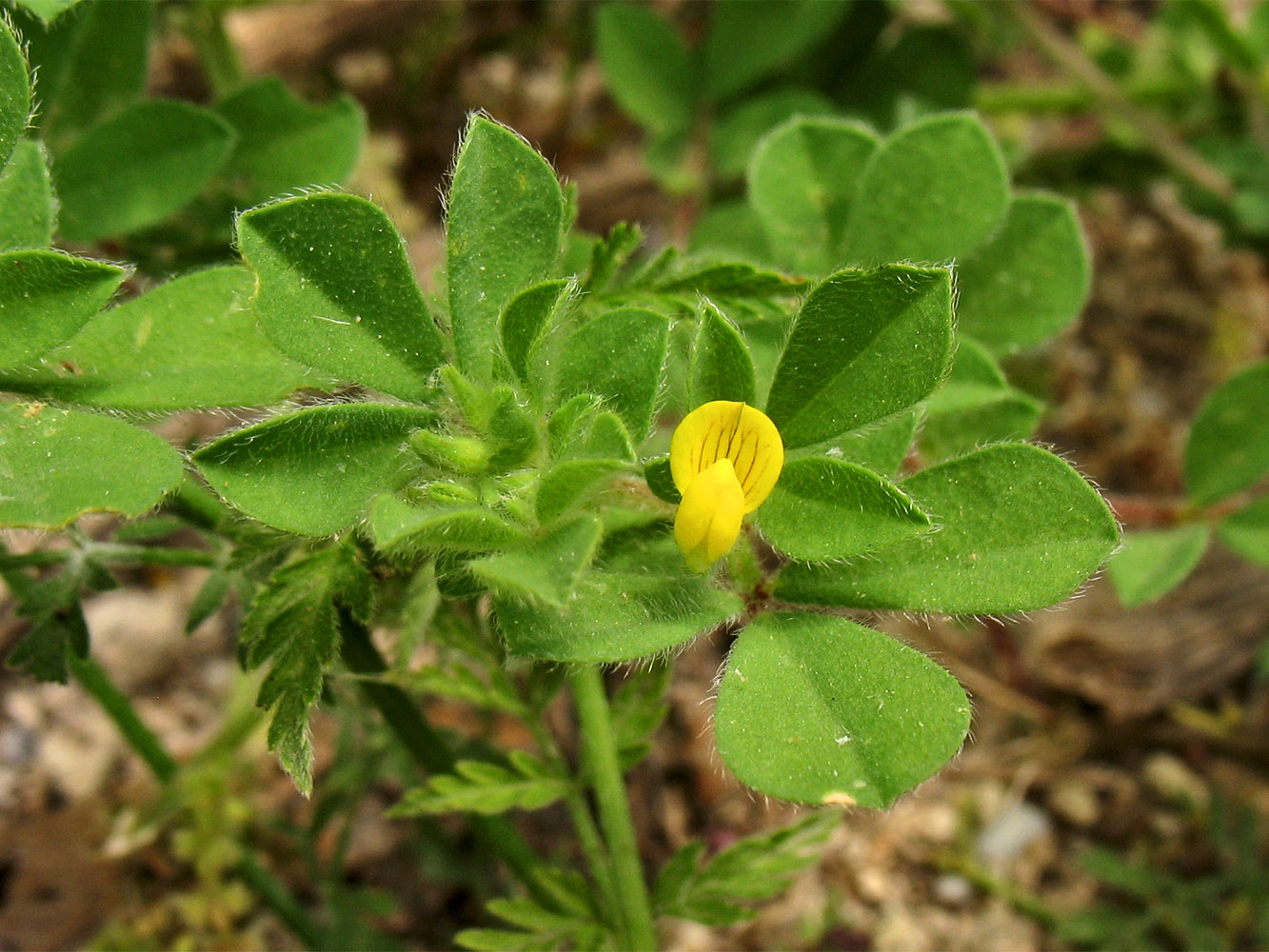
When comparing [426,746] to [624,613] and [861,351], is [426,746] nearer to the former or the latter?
[624,613]

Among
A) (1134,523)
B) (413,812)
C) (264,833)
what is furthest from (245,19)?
(1134,523)

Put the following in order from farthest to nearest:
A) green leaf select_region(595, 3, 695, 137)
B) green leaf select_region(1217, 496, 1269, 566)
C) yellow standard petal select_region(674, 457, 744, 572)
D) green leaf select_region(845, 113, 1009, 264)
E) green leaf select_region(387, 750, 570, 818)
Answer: green leaf select_region(595, 3, 695, 137) < green leaf select_region(1217, 496, 1269, 566) < green leaf select_region(845, 113, 1009, 264) < green leaf select_region(387, 750, 570, 818) < yellow standard petal select_region(674, 457, 744, 572)

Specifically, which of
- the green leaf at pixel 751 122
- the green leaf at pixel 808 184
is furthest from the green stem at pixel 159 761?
the green leaf at pixel 751 122

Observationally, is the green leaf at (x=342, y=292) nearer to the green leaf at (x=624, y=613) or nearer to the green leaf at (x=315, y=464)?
the green leaf at (x=315, y=464)

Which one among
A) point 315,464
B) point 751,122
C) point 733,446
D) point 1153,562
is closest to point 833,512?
point 733,446

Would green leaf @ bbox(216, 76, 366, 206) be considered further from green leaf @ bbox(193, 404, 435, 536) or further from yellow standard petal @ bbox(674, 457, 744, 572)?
yellow standard petal @ bbox(674, 457, 744, 572)

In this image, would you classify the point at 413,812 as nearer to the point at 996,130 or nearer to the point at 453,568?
the point at 453,568

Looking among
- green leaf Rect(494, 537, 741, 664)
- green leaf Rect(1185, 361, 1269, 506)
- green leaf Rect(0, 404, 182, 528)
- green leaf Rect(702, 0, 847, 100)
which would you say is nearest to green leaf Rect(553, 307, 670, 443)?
green leaf Rect(494, 537, 741, 664)
